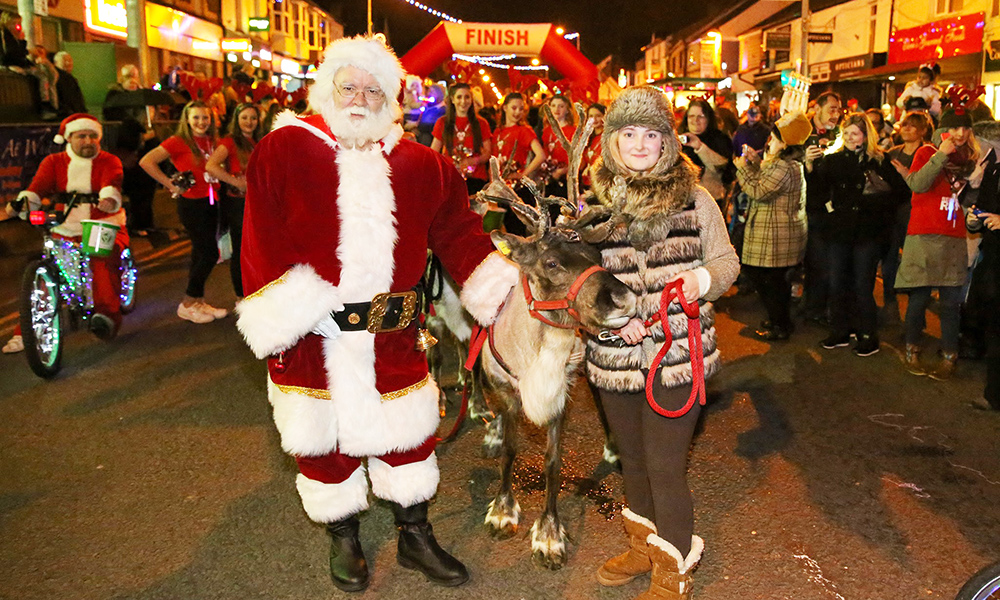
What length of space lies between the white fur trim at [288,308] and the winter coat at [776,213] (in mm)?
5161

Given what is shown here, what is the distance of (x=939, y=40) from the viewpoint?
2472cm

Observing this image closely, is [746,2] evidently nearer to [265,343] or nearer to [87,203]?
[87,203]

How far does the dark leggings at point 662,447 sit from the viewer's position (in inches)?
133

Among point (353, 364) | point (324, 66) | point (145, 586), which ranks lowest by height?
point (145, 586)

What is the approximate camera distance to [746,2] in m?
41.6

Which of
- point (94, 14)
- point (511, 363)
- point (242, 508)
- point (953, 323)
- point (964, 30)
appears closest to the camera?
point (511, 363)

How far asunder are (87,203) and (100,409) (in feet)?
6.83

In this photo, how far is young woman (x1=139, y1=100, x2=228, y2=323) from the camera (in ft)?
27.4

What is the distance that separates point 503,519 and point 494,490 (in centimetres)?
53

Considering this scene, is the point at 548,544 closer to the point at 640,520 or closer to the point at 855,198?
the point at 640,520

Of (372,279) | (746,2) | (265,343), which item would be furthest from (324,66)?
(746,2)

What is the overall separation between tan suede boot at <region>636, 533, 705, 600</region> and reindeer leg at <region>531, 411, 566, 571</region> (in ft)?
2.15

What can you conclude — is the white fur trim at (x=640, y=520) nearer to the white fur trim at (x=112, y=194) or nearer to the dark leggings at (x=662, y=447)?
the dark leggings at (x=662, y=447)

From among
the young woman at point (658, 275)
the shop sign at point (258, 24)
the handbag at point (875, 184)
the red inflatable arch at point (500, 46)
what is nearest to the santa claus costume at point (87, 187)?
the young woman at point (658, 275)
